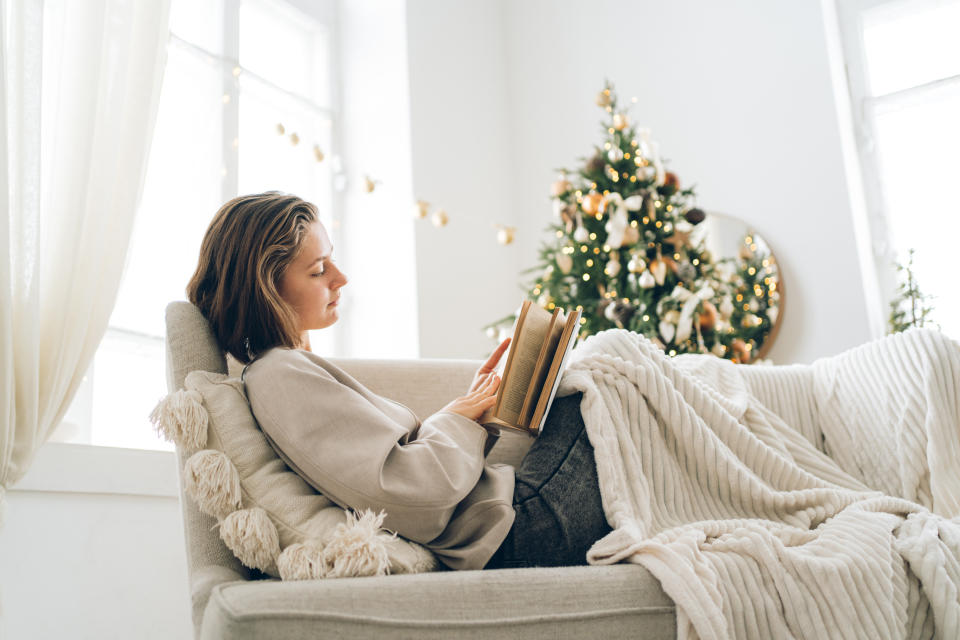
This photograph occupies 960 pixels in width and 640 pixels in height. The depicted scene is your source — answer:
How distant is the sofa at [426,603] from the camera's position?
90 cm

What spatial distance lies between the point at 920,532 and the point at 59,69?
7.06ft

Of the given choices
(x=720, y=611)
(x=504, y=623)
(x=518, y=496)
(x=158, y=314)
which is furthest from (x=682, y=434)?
(x=158, y=314)

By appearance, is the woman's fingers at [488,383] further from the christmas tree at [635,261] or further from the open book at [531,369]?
the christmas tree at [635,261]

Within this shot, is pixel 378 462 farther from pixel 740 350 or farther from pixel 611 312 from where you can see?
pixel 740 350

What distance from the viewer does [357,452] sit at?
1195 millimetres

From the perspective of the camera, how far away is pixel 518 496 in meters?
1.35

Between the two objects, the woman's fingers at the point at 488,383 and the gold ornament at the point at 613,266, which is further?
the gold ornament at the point at 613,266

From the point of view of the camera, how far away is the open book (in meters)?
1.37

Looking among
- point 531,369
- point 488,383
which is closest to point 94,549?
point 488,383

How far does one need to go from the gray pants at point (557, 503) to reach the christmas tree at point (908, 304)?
7.16ft

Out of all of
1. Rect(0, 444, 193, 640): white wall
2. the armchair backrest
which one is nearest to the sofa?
the armchair backrest

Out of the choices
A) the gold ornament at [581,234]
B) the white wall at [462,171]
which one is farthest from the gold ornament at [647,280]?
the white wall at [462,171]

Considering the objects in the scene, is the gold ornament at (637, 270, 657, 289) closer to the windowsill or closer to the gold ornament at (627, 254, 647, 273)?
the gold ornament at (627, 254, 647, 273)

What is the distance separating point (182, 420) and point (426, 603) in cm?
50
